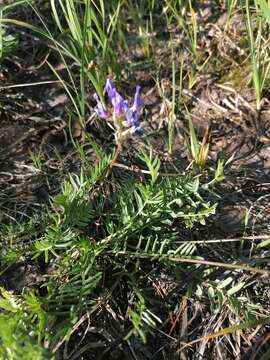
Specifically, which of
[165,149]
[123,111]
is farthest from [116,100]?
[165,149]

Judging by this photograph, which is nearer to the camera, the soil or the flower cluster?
the soil

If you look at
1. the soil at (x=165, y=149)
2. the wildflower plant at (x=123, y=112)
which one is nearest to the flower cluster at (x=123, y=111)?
the wildflower plant at (x=123, y=112)

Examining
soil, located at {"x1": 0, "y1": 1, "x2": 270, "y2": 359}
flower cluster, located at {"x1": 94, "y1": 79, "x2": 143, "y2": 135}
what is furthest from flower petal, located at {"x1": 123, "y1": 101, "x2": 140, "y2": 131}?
soil, located at {"x1": 0, "y1": 1, "x2": 270, "y2": 359}

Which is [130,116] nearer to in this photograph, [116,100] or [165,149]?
[116,100]

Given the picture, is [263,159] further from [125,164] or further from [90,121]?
[90,121]

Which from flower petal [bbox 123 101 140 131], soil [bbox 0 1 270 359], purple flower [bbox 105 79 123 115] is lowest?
soil [bbox 0 1 270 359]

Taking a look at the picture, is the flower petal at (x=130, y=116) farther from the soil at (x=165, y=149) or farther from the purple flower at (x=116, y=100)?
the soil at (x=165, y=149)

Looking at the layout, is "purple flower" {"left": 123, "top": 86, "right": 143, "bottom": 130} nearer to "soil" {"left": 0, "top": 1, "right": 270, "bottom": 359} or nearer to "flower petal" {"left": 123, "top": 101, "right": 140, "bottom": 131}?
"flower petal" {"left": 123, "top": 101, "right": 140, "bottom": 131}

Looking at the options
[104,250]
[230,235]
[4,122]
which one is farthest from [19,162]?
[230,235]

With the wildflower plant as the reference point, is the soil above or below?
below

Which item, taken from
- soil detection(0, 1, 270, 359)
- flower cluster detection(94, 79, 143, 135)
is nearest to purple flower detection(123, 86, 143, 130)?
flower cluster detection(94, 79, 143, 135)

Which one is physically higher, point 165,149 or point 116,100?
point 116,100

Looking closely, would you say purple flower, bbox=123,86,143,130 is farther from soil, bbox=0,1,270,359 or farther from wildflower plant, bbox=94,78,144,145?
soil, bbox=0,1,270,359
